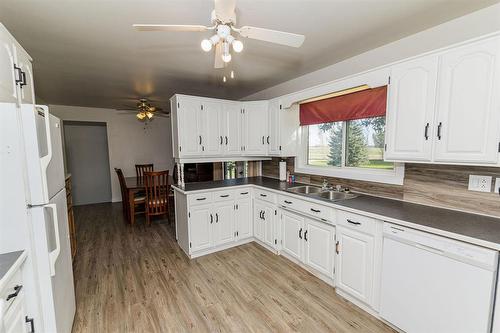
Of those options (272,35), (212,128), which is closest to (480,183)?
(272,35)

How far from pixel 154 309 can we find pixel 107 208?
4343mm

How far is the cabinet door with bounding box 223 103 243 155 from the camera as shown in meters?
3.50

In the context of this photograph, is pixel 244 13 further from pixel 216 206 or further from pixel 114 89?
pixel 114 89

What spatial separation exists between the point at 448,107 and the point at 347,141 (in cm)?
128

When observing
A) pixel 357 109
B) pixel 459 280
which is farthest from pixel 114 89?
pixel 459 280

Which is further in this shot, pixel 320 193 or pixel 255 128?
pixel 255 128

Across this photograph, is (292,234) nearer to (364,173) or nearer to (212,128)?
(364,173)

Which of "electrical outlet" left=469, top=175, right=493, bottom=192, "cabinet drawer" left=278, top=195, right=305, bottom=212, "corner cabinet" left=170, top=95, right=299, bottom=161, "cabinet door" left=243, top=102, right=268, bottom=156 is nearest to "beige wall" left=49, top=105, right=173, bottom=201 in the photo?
"corner cabinet" left=170, top=95, right=299, bottom=161

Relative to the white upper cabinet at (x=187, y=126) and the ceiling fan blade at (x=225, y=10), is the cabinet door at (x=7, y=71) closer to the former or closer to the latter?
the ceiling fan blade at (x=225, y=10)

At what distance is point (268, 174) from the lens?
4.11m

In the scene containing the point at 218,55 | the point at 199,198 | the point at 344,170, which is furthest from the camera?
the point at 199,198

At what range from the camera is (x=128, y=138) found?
5.96 m

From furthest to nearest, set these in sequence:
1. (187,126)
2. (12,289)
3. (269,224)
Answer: (187,126) < (269,224) < (12,289)

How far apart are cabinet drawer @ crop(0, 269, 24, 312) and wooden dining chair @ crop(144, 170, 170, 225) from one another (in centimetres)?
287
